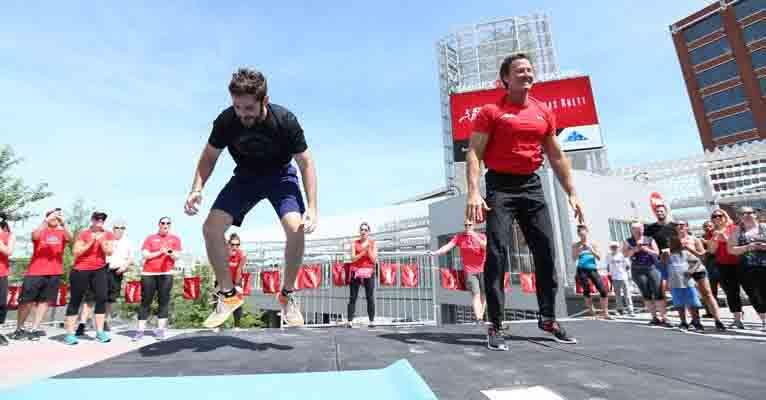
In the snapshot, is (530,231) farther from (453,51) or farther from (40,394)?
(453,51)

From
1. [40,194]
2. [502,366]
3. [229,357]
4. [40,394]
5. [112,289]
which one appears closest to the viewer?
[40,394]

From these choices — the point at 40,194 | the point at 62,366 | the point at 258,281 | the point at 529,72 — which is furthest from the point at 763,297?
the point at 40,194

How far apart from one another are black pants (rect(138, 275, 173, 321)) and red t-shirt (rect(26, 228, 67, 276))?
3.18ft

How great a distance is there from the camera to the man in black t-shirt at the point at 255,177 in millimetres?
2658

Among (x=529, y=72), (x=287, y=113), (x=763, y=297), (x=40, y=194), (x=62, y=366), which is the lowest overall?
(x=62, y=366)

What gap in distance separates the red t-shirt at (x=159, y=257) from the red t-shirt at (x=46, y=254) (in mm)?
944

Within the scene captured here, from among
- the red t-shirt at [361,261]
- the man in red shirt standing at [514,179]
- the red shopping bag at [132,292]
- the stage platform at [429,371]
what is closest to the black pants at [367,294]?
the red t-shirt at [361,261]

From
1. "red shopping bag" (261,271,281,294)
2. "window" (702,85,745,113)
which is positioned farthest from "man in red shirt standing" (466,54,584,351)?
"window" (702,85,745,113)

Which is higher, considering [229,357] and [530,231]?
[530,231]

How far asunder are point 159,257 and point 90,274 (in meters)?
0.75

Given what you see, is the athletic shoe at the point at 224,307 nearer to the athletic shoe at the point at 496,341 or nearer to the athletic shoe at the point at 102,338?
the athletic shoe at the point at 496,341

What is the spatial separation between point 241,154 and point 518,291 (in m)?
14.3

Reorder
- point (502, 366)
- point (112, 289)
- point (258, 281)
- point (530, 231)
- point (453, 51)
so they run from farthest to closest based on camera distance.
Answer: point (453, 51), point (258, 281), point (112, 289), point (530, 231), point (502, 366)

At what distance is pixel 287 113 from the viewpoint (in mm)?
2754
